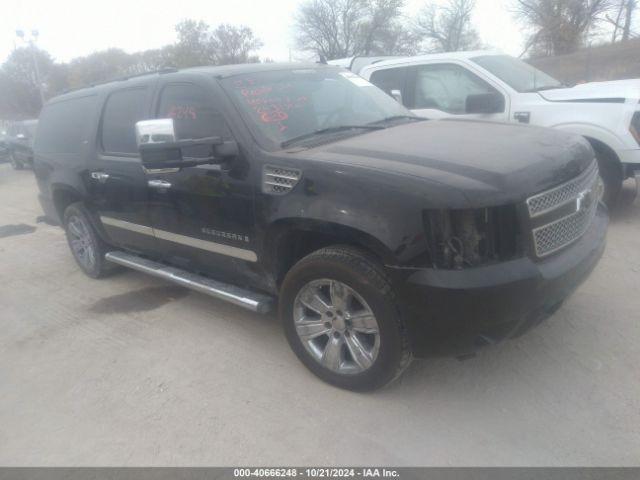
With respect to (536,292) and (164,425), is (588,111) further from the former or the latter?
(164,425)

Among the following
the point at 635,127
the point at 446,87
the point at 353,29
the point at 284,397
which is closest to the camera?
the point at 284,397

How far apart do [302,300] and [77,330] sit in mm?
2240

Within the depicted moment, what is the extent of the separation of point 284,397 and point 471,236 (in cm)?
148

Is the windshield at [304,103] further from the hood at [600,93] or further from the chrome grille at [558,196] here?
the hood at [600,93]

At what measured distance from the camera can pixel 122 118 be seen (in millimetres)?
4469

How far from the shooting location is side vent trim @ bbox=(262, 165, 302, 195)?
9.93 ft

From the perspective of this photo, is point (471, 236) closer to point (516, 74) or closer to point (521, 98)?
point (521, 98)

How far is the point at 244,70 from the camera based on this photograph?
390 cm

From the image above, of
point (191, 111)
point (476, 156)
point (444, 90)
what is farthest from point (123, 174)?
point (444, 90)

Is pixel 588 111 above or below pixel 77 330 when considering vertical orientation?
above

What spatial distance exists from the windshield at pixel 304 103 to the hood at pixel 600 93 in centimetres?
234

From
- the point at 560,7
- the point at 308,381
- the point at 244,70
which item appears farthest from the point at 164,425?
the point at 560,7

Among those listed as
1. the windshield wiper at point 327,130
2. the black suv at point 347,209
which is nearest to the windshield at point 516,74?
the black suv at point 347,209

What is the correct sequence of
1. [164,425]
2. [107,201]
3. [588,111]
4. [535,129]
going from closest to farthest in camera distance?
[164,425], [535,129], [107,201], [588,111]
